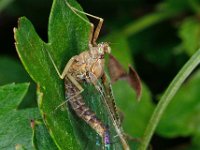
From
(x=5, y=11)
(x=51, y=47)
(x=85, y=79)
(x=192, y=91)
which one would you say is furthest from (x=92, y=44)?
(x=5, y=11)

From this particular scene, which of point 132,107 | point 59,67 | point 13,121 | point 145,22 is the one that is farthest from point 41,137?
point 145,22

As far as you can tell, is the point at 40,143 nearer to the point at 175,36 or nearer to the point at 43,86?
the point at 43,86

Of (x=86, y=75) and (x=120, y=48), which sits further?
(x=120, y=48)

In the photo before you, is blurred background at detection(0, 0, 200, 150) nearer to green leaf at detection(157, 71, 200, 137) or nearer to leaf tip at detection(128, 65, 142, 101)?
green leaf at detection(157, 71, 200, 137)

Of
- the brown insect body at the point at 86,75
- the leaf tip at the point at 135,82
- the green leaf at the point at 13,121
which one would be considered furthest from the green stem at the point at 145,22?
the green leaf at the point at 13,121

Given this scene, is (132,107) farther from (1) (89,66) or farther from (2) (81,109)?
(2) (81,109)

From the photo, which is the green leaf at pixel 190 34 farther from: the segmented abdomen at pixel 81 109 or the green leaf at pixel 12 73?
the segmented abdomen at pixel 81 109

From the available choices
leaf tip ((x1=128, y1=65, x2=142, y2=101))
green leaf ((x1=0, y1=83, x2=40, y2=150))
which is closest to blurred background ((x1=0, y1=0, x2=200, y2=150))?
leaf tip ((x1=128, y1=65, x2=142, y2=101))
